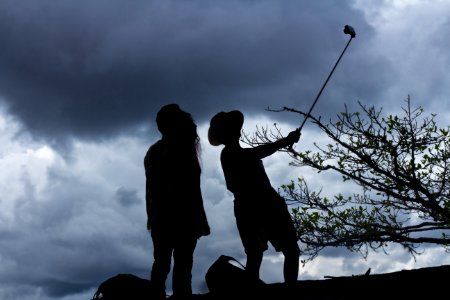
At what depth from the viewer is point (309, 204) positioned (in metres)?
12.8

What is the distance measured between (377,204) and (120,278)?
8.67 metres

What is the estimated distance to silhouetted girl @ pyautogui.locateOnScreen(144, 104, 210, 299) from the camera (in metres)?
5.14

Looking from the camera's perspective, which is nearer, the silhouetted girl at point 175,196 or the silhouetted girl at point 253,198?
the silhouetted girl at point 175,196

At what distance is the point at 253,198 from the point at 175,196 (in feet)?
2.72

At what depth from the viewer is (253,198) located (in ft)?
18.2

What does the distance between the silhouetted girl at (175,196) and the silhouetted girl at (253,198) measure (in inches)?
16.4

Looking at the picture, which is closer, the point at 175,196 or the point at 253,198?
the point at 175,196

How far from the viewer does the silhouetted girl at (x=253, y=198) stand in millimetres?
5473

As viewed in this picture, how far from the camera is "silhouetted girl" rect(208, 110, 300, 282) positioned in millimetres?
5473

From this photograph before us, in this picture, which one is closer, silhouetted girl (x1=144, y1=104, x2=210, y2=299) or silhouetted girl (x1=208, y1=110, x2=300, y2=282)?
silhouetted girl (x1=144, y1=104, x2=210, y2=299)

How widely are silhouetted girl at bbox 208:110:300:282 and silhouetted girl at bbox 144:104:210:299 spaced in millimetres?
416

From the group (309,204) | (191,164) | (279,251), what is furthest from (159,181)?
(309,204)

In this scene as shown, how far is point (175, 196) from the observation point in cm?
527

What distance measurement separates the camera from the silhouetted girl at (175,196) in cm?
514
